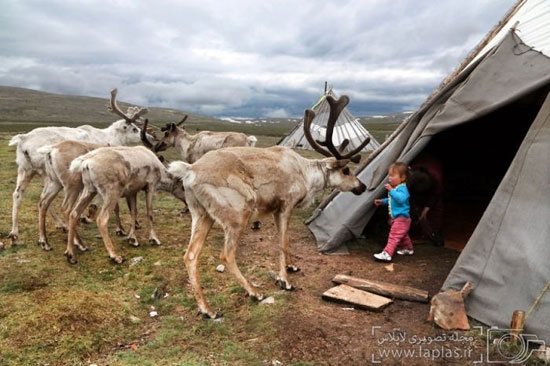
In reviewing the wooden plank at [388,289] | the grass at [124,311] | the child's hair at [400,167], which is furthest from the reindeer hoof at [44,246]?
the child's hair at [400,167]

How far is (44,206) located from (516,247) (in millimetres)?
8650

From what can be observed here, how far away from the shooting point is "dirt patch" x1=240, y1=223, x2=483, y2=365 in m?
4.38

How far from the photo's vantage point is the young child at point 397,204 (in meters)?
7.04

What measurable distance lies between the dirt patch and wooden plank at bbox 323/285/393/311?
87 mm

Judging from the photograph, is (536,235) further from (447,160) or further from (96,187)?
(447,160)

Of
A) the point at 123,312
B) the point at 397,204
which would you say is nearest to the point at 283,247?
the point at 397,204

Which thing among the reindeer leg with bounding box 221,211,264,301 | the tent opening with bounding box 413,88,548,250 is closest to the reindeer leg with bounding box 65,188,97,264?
the reindeer leg with bounding box 221,211,264,301

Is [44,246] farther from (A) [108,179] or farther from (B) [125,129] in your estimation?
(B) [125,129]

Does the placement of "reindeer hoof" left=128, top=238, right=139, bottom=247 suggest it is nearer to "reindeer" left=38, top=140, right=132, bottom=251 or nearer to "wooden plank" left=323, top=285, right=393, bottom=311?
"reindeer" left=38, top=140, right=132, bottom=251

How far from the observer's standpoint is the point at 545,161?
511 cm

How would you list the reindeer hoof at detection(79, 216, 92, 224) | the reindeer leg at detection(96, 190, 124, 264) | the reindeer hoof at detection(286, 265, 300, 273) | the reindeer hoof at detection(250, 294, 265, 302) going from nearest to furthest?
the reindeer hoof at detection(250, 294, 265, 302)
the reindeer hoof at detection(286, 265, 300, 273)
the reindeer leg at detection(96, 190, 124, 264)
the reindeer hoof at detection(79, 216, 92, 224)

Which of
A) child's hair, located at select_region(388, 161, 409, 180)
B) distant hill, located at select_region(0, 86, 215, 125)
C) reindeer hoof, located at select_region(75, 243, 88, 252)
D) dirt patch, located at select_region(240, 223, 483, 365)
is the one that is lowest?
distant hill, located at select_region(0, 86, 215, 125)

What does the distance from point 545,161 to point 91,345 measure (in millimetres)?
6391

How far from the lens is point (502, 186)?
17.5 ft
